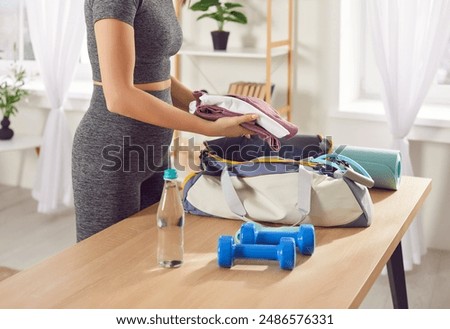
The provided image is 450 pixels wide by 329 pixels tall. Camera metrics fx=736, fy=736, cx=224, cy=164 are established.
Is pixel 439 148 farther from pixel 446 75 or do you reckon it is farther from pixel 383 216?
pixel 383 216

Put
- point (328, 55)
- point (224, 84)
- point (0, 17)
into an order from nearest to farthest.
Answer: point (328, 55) < point (224, 84) < point (0, 17)

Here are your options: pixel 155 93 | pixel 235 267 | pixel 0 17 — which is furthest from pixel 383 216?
pixel 0 17

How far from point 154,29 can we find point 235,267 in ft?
2.22

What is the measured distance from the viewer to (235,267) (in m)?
1.56

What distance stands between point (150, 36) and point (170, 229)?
55 centimetres

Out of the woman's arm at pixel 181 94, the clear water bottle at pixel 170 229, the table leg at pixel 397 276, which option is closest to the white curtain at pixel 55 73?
the woman's arm at pixel 181 94

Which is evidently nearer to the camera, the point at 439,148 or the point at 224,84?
the point at 439,148

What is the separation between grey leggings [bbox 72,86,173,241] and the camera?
193cm

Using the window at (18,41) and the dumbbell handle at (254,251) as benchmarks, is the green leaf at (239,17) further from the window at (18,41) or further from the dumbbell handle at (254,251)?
the dumbbell handle at (254,251)

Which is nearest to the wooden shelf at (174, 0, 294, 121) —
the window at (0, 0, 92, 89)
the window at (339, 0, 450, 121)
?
the window at (339, 0, 450, 121)

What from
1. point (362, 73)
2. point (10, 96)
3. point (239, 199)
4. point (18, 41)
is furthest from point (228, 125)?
point (18, 41)

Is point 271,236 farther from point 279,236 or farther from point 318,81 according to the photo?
point 318,81

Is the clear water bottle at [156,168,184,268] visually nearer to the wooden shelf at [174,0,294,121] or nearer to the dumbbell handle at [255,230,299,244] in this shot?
the dumbbell handle at [255,230,299,244]

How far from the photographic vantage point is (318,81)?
3672mm
